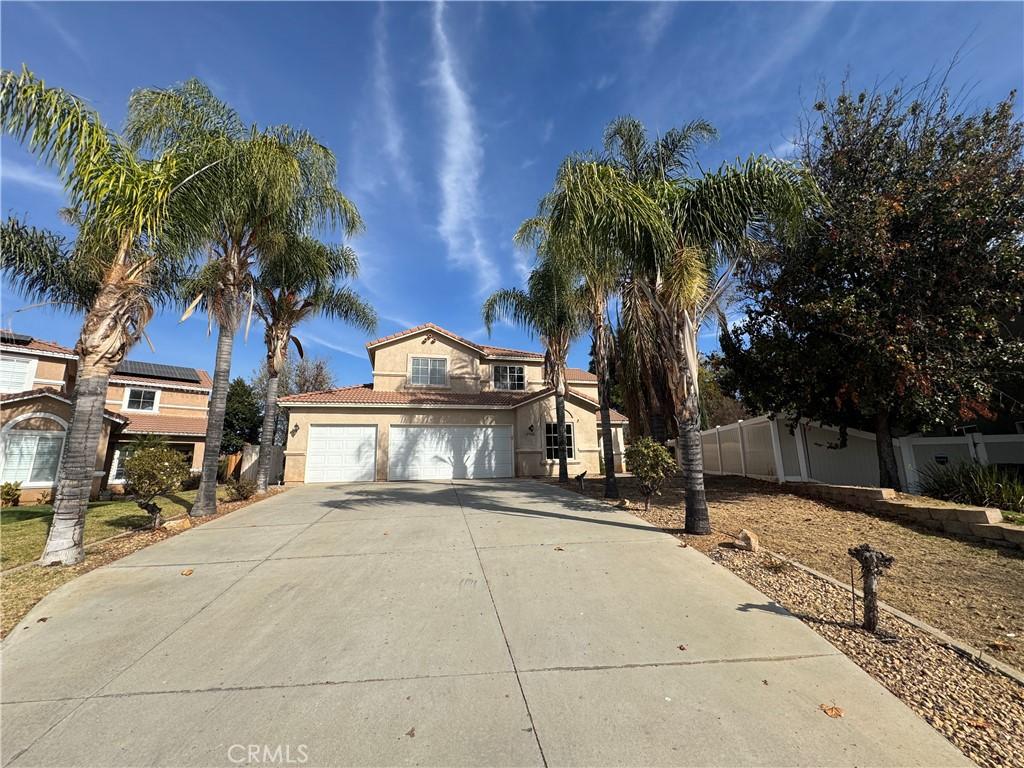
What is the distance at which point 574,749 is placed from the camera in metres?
2.58

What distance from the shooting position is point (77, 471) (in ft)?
21.7

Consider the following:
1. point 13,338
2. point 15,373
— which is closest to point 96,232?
point 15,373

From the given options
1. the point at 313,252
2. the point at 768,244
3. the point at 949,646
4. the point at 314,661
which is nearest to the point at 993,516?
the point at 949,646

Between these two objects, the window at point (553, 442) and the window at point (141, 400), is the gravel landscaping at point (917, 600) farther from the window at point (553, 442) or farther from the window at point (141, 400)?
the window at point (141, 400)

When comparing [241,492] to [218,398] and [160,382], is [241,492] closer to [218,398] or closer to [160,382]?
[218,398]

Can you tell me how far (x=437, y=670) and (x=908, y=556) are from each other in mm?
6954

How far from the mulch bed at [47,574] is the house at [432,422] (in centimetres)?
860

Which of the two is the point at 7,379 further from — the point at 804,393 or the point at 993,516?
the point at 993,516

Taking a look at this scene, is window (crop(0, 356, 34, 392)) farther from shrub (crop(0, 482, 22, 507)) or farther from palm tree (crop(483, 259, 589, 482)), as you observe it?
palm tree (crop(483, 259, 589, 482))

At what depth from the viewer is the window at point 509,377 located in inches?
830

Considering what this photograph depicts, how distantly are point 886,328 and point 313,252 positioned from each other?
15.1 m

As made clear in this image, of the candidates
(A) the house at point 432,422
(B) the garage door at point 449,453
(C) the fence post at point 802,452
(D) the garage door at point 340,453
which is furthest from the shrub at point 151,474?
(C) the fence post at point 802,452

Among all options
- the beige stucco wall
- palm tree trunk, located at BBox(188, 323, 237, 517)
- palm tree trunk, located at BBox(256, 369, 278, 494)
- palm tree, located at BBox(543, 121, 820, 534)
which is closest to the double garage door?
palm tree trunk, located at BBox(256, 369, 278, 494)

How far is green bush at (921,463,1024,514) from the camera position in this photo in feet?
24.6
